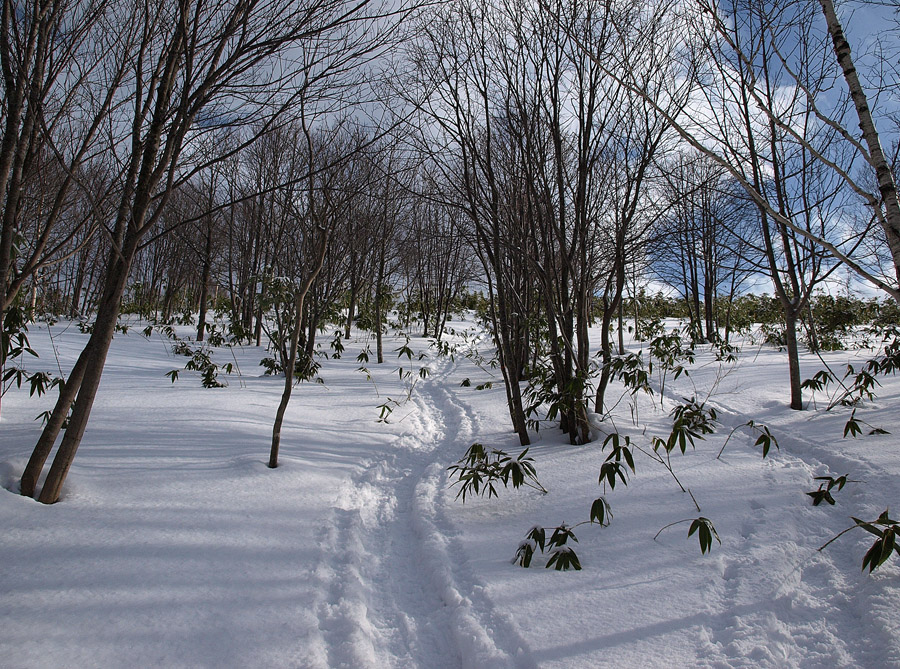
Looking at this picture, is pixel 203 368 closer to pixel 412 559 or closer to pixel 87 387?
pixel 87 387

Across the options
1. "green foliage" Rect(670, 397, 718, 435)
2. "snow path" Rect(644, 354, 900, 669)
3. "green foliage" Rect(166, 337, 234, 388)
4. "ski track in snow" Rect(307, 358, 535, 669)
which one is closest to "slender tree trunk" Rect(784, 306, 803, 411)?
"green foliage" Rect(670, 397, 718, 435)

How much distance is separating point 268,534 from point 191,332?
14130mm

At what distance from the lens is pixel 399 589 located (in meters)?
2.35

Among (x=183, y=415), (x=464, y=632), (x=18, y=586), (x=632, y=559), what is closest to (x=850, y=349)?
(x=632, y=559)

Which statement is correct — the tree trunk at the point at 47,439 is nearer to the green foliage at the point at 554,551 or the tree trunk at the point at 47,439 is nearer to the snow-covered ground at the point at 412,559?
the snow-covered ground at the point at 412,559

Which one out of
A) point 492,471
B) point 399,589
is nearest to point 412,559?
point 399,589

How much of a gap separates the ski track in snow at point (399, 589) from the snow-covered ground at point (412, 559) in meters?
0.01

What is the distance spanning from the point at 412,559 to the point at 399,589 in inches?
11.8

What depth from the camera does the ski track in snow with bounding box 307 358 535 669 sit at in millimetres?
1856

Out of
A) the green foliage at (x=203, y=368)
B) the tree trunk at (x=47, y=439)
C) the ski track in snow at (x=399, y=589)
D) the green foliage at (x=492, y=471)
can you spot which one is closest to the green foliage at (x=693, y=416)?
the green foliage at (x=492, y=471)

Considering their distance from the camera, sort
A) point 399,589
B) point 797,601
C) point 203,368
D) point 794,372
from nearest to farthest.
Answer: point 797,601 < point 399,589 < point 794,372 < point 203,368

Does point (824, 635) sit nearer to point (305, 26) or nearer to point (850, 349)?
point (305, 26)

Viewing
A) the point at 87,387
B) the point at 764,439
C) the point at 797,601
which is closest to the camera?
the point at 797,601

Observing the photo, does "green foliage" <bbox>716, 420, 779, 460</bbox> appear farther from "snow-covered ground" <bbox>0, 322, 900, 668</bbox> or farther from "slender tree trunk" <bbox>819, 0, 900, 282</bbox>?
"slender tree trunk" <bbox>819, 0, 900, 282</bbox>
